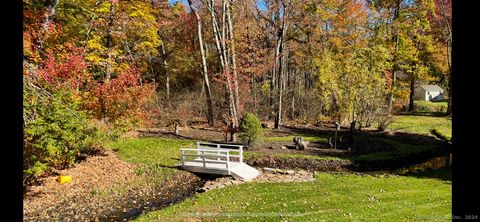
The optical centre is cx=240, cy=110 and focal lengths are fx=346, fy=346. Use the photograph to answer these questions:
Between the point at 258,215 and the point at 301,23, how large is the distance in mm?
23916

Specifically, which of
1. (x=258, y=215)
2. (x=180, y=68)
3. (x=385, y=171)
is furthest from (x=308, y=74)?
(x=258, y=215)

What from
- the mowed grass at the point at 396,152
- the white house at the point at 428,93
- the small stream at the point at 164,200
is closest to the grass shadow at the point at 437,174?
the mowed grass at the point at 396,152

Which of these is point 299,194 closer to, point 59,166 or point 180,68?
point 59,166

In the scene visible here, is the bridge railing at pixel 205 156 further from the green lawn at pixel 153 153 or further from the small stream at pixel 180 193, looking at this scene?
the green lawn at pixel 153 153

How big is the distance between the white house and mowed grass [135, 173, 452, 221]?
53.5 meters

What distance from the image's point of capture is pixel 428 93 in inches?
2365

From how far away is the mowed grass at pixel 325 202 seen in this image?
8617mm

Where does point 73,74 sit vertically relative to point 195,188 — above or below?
above

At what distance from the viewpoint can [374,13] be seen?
94.6 feet

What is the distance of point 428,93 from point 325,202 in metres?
58.9

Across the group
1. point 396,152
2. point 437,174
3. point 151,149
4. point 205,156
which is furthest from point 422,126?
point 151,149

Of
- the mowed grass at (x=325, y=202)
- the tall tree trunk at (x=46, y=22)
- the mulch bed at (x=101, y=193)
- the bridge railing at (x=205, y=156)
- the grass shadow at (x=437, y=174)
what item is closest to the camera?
the mowed grass at (x=325, y=202)

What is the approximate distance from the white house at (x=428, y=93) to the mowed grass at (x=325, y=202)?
53.5m

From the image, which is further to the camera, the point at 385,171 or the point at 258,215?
the point at 385,171
